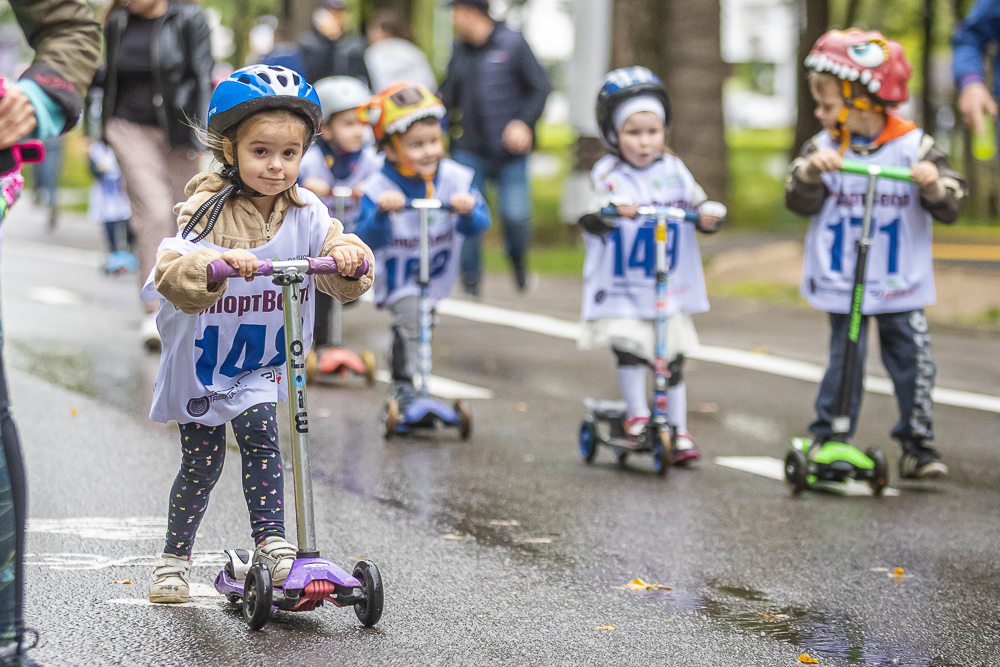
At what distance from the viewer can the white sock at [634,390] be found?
7.05m

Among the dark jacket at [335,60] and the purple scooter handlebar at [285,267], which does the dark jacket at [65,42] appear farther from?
the dark jacket at [335,60]

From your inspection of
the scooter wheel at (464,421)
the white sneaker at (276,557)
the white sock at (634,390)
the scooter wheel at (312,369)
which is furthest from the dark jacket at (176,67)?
the white sneaker at (276,557)

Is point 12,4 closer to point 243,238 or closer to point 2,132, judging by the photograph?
point 2,132

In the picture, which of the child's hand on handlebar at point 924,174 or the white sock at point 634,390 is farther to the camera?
the white sock at point 634,390

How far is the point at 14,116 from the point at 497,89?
29.6 ft

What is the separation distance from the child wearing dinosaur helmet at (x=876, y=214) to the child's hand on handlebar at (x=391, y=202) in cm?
183

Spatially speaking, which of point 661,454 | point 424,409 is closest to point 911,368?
point 661,454

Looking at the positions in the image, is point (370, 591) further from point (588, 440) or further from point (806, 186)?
point (806, 186)

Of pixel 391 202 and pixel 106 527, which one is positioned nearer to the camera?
pixel 106 527

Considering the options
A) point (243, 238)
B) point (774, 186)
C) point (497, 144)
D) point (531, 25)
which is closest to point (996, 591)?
point (243, 238)

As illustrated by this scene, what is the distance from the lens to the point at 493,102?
1193 cm

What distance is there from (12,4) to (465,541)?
8.68 feet

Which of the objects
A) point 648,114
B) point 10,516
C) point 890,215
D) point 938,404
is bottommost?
point 938,404

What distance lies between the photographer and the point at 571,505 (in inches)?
239
